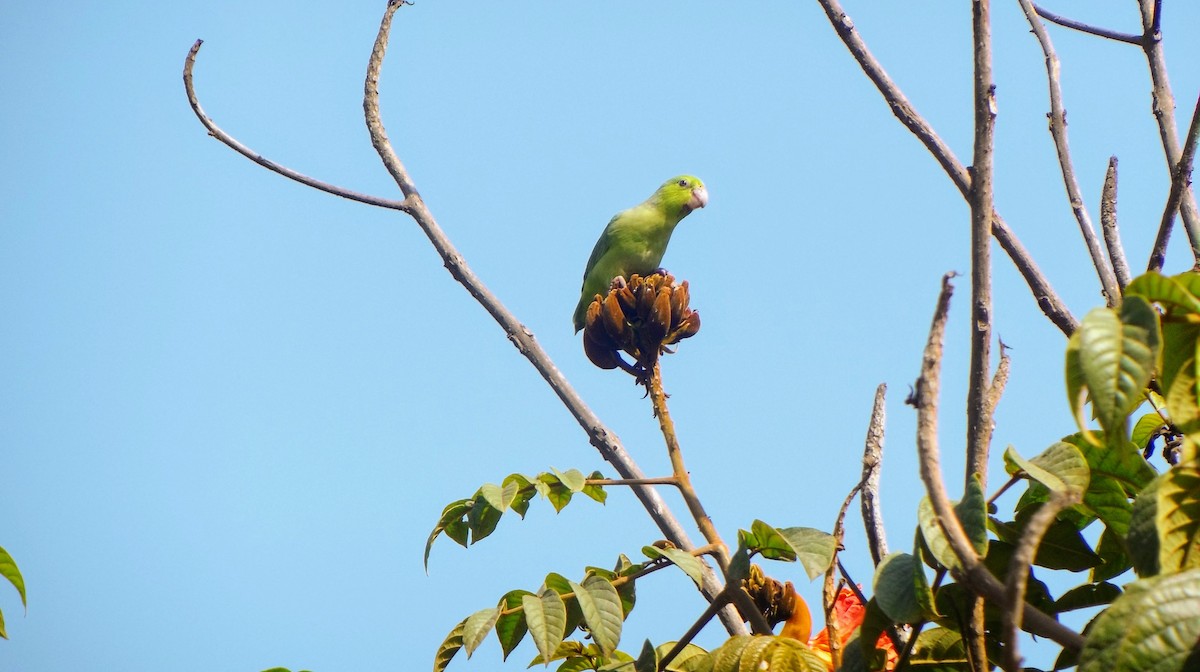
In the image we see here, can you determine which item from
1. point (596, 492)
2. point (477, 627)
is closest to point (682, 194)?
point (596, 492)

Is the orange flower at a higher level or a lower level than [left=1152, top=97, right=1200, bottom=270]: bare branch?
lower

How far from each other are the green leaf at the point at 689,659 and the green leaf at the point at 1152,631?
84cm

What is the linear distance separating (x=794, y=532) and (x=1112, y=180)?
1.34 m

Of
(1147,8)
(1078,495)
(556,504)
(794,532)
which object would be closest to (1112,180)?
(1147,8)

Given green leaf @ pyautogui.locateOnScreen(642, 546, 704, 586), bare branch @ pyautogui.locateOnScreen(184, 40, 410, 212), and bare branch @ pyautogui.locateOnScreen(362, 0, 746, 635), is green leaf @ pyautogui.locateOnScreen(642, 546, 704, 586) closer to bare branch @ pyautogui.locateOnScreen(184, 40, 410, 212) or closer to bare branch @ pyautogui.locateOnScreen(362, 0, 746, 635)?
bare branch @ pyautogui.locateOnScreen(362, 0, 746, 635)

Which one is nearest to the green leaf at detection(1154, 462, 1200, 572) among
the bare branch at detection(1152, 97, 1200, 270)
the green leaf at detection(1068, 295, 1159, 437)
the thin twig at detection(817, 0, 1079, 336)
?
the green leaf at detection(1068, 295, 1159, 437)

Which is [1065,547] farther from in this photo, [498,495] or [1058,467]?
[498,495]

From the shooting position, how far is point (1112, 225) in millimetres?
2453

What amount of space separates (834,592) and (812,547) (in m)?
0.12

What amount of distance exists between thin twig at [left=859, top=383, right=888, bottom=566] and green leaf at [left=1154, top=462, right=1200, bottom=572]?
61 cm

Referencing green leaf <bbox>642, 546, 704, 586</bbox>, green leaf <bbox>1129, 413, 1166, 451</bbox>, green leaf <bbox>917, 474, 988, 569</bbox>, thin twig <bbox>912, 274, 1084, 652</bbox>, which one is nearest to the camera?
thin twig <bbox>912, 274, 1084, 652</bbox>

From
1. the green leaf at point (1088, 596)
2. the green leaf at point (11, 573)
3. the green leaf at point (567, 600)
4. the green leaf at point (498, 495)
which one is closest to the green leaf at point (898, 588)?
the green leaf at point (1088, 596)

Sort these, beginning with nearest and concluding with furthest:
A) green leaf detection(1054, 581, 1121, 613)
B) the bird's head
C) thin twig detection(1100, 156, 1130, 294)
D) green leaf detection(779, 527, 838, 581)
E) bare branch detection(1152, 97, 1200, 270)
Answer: green leaf detection(1054, 581, 1121, 613), green leaf detection(779, 527, 838, 581), bare branch detection(1152, 97, 1200, 270), thin twig detection(1100, 156, 1130, 294), the bird's head

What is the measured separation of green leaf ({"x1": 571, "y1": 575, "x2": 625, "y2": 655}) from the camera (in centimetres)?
179
